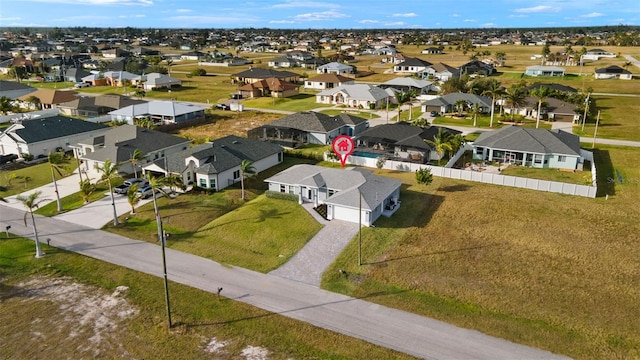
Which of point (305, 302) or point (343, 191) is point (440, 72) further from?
point (305, 302)

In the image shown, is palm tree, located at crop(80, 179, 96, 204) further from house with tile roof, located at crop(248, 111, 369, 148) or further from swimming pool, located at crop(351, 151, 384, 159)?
swimming pool, located at crop(351, 151, 384, 159)

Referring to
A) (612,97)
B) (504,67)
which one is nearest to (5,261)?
(612,97)

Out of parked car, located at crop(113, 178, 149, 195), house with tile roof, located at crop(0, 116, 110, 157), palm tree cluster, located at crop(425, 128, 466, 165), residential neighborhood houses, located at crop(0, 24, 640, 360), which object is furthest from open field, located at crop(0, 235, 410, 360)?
palm tree cluster, located at crop(425, 128, 466, 165)

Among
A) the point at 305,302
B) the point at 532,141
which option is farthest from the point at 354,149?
the point at 305,302

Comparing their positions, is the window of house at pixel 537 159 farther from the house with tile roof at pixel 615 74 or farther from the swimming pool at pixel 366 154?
the house with tile roof at pixel 615 74

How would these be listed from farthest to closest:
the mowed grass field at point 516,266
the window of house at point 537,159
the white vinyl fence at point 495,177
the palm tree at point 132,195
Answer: the window of house at point 537,159 < the white vinyl fence at point 495,177 < the palm tree at point 132,195 < the mowed grass field at point 516,266

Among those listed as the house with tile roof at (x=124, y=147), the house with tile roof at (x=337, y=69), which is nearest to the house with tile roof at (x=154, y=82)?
the house with tile roof at (x=337, y=69)
